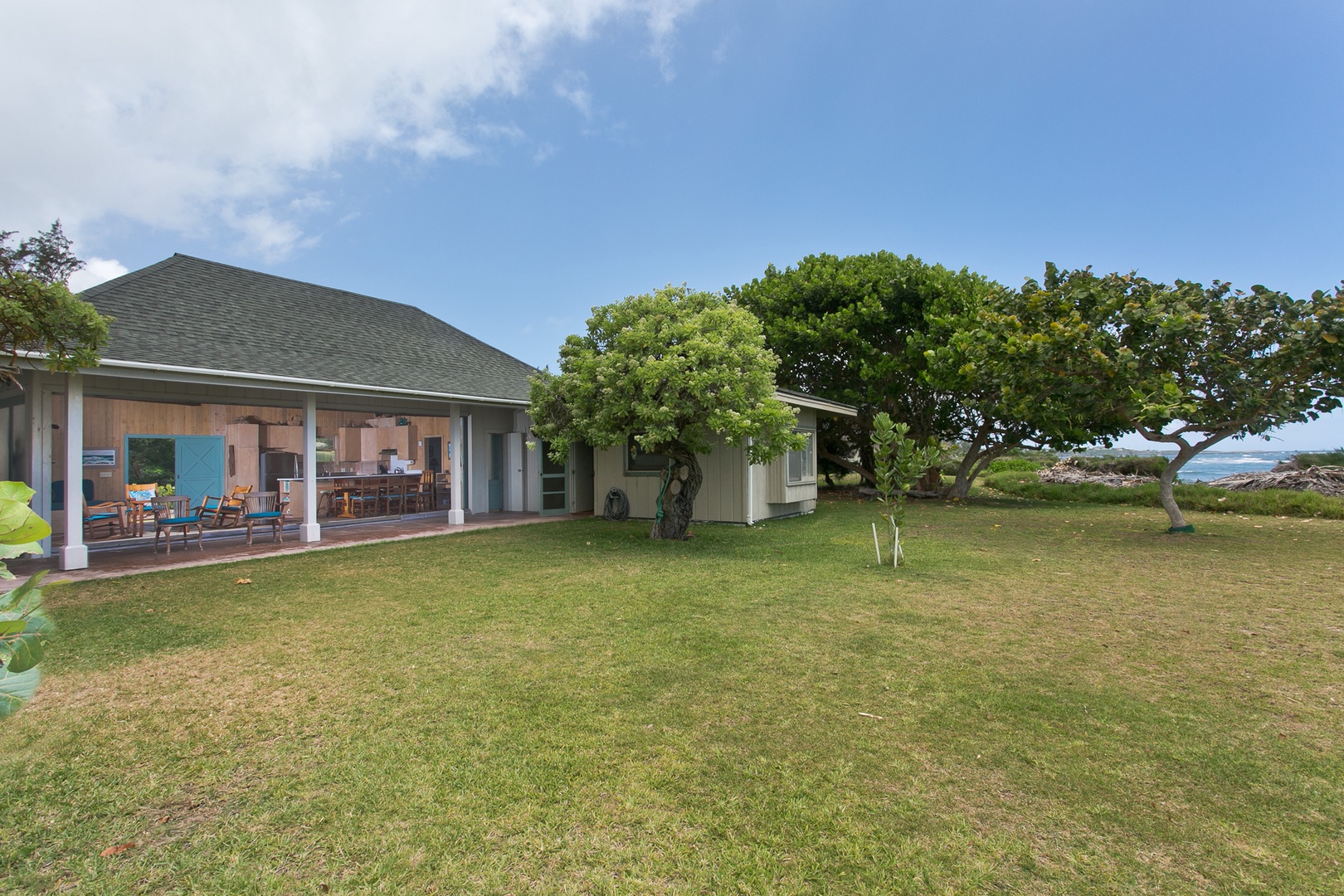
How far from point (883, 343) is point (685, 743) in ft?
50.8

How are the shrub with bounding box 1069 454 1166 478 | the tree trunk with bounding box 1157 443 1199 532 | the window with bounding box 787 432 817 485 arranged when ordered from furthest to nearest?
the shrub with bounding box 1069 454 1166 478 < the window with bounding box 787 432 817 485 < the tree trunk with bounding box 1157 443 1199 532

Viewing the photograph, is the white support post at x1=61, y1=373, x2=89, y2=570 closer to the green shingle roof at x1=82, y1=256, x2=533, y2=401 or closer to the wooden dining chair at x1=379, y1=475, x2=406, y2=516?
the green shingle roof at x1=82, y1=256, x2=533, y2=401

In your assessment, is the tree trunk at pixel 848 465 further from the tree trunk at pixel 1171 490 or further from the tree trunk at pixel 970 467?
the tree trunk at pixel 1171 490

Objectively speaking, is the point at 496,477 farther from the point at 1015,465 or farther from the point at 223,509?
the point at 1015,465

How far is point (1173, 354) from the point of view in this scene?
1004 centimetres

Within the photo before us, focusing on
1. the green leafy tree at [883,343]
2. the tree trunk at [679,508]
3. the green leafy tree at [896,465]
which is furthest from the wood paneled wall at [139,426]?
the green leafy tree at [883,343]

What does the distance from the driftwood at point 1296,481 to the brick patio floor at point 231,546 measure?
18.2 m

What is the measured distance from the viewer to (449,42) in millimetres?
11164

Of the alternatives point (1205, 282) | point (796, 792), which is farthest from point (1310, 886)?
point (1205, 282)

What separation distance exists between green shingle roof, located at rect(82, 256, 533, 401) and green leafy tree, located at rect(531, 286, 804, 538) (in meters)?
2.93

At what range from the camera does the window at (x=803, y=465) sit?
12414 millimetres

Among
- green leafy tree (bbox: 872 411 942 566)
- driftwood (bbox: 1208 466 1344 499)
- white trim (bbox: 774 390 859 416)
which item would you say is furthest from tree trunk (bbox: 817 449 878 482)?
green leafy tree (bbox: 872 411 942 566)

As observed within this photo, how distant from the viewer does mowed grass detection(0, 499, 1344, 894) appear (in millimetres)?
2158

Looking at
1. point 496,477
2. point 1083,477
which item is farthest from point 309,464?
point 1083,477
